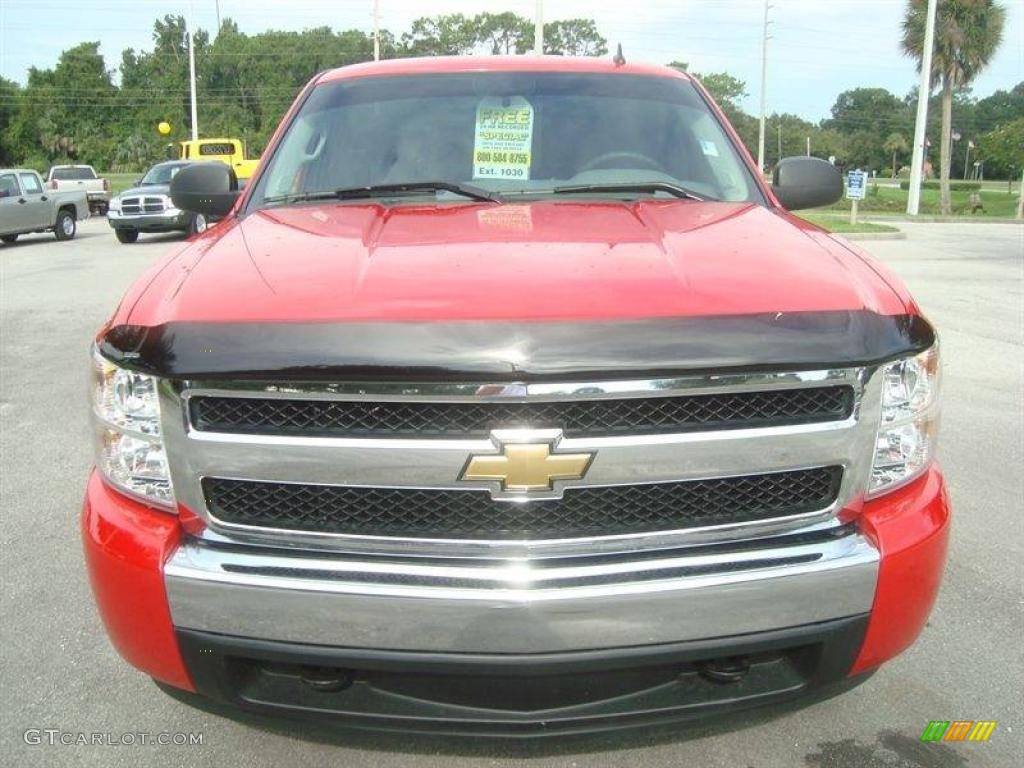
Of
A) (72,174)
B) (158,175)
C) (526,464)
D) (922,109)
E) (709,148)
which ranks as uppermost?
(922,109)

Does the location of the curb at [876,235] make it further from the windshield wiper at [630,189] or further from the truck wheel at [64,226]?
the windshield wiper at [630,189]

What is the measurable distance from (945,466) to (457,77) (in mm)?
3210

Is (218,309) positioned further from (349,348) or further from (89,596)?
(89,596)

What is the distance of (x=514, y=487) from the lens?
1.83 m

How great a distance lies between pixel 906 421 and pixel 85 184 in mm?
35058

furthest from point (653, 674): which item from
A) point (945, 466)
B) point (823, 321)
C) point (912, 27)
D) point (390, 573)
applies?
point (912, 27)

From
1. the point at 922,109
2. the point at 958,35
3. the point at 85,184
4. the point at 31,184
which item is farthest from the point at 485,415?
the point at 958,35

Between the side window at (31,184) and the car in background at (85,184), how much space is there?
10981mm

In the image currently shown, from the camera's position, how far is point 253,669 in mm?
1980

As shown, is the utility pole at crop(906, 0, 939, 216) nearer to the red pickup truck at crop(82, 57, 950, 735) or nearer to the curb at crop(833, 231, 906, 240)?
the curb at crop(833, 231, 906, 240)

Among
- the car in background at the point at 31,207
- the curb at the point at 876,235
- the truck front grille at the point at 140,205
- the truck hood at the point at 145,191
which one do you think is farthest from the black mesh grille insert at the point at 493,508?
the car in background at the point at 31,207

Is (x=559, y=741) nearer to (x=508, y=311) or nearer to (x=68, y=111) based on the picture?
(x=508, y=311)

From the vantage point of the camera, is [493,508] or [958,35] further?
[958,35]

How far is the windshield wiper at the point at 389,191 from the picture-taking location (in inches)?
117
